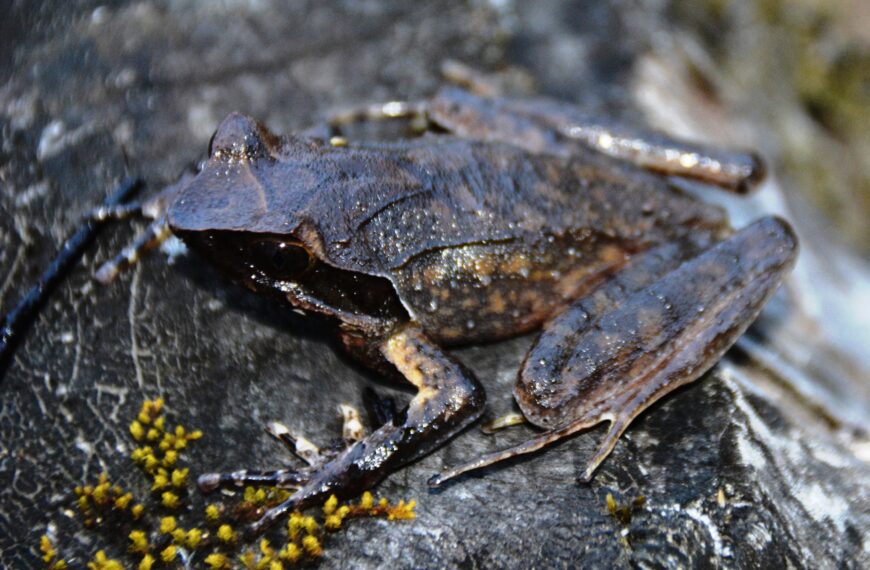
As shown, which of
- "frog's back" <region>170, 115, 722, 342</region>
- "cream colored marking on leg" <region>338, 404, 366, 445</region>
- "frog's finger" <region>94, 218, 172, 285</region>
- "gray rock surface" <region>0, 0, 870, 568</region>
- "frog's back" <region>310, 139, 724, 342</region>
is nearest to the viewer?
"gray rock surface" <region>0, 0, 870, 568</region>

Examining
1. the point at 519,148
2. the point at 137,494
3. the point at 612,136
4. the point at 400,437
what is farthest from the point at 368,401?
the point at 612,136

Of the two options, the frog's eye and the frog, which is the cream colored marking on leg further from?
the frog's eye

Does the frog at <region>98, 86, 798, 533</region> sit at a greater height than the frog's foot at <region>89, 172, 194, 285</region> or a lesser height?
greater

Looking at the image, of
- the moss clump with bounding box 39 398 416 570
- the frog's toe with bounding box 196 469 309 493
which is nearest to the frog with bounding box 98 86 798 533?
the frog's toe with bounding box 196 469 309 493

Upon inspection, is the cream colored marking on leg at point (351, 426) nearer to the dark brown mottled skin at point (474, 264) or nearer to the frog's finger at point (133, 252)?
the dark brown mottled skin at point (474, 264)

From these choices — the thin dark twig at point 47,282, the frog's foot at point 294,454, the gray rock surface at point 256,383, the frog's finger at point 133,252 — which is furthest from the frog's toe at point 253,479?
the frog's finger at point 133,252

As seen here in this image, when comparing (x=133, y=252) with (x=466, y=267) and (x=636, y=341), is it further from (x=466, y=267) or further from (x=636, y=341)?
Answer: (x=636, y=341)

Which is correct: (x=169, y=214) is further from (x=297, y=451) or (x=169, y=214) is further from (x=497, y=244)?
(x=497, y=244)
